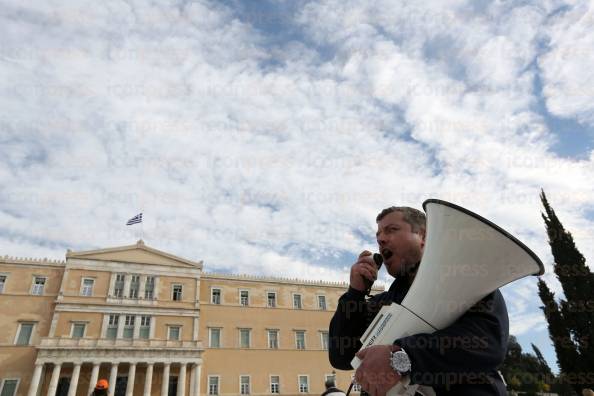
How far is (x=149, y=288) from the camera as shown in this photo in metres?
34.4

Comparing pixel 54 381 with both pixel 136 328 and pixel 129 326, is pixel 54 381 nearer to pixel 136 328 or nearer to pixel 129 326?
pixel 129 326

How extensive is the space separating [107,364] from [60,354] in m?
3.51

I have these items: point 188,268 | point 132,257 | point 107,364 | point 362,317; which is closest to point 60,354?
point 107,364

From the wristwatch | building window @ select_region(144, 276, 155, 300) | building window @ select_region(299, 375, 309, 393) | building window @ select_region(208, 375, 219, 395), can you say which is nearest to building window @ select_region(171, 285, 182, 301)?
building window @ select_region(144, 276, 155, 300)

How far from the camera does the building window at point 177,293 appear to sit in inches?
1389

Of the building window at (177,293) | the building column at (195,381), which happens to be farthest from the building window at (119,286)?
the building column at (195,381)

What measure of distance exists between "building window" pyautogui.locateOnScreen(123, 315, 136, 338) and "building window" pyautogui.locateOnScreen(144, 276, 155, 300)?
204 centimetres

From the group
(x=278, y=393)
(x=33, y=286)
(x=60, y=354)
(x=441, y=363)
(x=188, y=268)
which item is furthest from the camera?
(x=188, y=268)

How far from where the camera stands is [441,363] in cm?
178

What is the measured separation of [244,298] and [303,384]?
394 inches

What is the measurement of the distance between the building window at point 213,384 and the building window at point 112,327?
894cm

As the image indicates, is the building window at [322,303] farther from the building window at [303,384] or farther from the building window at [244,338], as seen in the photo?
the building window at [244,338]

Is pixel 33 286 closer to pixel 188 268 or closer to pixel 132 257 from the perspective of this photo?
pixel 132 257

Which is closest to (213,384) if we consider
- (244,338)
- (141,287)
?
(244,338)
